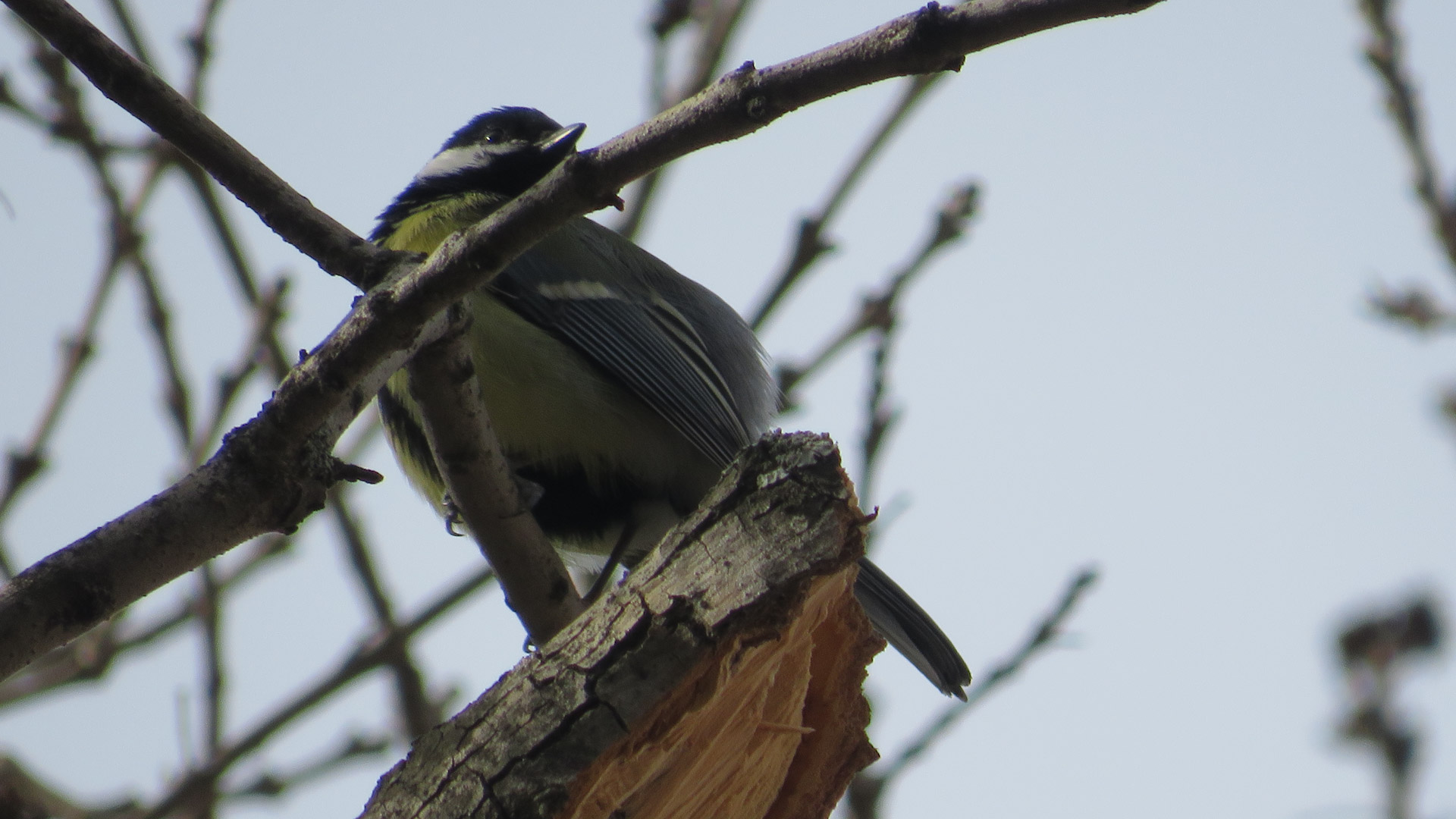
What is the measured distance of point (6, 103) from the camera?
11.0 ft

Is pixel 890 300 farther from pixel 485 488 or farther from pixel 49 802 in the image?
pixel 49 802

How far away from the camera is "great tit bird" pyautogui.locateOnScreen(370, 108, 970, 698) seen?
3.29 metres

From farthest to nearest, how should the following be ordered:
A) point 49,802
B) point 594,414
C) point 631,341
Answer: point 631,341 < point 594,414 < point 49,802

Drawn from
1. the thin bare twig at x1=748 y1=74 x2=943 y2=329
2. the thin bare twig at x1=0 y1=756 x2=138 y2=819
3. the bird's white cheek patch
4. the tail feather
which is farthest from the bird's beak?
the thin bare twig at x1=0 y1=756 x2=138 y2=819

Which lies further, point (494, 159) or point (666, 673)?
point (494, 159)

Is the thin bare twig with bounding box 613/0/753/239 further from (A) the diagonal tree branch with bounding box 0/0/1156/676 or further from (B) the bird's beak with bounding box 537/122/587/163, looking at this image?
(A) the diagonal tree branch with bounding box 0/0/1156/676

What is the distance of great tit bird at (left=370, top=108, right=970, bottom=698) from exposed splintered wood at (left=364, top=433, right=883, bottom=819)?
1193 mm

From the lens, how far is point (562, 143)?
171 inches

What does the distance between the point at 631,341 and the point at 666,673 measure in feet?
6.22

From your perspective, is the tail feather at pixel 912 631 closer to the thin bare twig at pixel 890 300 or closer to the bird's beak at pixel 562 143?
the thin bare twig at pixel 890 300

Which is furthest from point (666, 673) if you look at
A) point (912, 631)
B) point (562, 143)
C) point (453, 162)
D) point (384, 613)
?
point (453, 162)

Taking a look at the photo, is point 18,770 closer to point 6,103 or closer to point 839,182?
point 6,103

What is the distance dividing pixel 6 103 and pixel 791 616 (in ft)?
8.92

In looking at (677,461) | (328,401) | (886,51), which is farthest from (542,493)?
(886,51)
